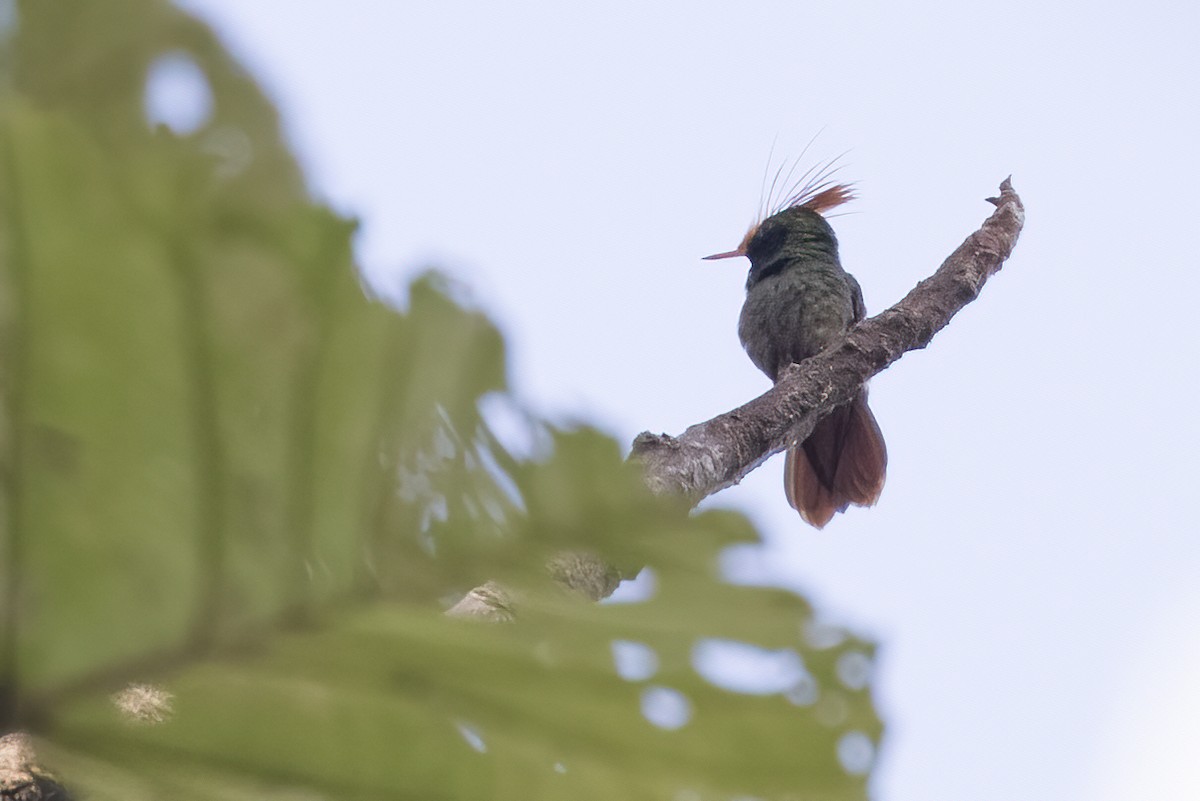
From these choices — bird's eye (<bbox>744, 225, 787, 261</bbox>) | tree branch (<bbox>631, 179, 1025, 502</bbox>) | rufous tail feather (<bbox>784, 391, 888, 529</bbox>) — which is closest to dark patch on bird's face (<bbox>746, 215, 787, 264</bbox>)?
bird's eye (<bbox>744, 225, 787, 261</bbox>)

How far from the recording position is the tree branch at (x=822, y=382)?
169 cm

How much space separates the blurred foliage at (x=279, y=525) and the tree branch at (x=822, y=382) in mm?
864

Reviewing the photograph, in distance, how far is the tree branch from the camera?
1.69m

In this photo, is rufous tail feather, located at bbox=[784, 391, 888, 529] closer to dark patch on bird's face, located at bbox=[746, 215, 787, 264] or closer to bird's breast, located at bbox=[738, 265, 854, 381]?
bird's breast, located at bbox=[738, 265, 854, 381]

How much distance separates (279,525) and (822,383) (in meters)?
1.79

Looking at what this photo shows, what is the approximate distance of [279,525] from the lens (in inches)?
20.9

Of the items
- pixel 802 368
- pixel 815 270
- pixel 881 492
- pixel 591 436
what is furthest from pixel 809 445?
pixel 591 436

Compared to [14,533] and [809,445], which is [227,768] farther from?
[809,445]

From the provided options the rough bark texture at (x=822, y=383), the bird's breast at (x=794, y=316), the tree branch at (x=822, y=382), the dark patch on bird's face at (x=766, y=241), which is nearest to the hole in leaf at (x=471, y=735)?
the rough bark texture at (x=822, y=383)

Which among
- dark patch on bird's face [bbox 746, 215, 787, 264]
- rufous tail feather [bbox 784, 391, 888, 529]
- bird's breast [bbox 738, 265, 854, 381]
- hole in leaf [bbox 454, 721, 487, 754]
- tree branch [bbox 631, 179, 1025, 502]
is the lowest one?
hole in leaf [bbox 454, 721, 487, 754]

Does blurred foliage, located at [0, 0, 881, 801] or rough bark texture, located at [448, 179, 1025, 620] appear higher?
rough bark texture, located at [448, 179, 1025, 620]

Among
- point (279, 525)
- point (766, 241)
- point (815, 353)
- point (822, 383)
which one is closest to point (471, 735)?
point (279, 525)

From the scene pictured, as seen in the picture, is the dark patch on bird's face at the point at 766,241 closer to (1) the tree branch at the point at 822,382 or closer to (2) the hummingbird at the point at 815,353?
(2) the hummingbird at the point at 815,353

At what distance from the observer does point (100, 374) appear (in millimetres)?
468
